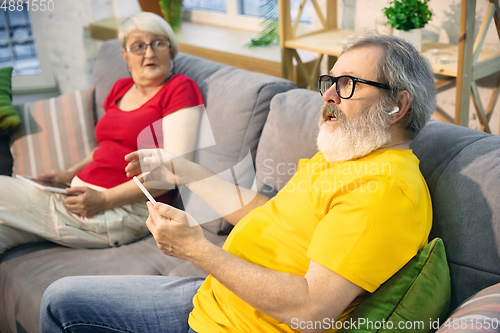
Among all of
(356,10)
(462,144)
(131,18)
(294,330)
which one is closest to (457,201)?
(462,144)

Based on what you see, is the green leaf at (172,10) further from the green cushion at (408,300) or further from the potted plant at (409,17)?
the green cushion at (408,300)

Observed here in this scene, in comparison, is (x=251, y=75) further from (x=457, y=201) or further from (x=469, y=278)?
(x=469, y=278)

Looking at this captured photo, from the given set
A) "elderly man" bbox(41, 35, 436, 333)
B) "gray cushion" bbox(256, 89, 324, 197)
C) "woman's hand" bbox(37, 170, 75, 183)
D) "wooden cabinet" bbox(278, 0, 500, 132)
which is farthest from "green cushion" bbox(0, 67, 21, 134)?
"wooden cabinet" bbox(278, 0, 500, 132)

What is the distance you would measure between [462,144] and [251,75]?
0.91 meters

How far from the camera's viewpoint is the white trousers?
1584 mm

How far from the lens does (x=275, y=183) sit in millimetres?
1438

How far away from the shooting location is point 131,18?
5.85 ft

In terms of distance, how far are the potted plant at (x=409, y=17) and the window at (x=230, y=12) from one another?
40.7 inches

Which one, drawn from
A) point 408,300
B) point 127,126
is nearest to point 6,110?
point 127,126

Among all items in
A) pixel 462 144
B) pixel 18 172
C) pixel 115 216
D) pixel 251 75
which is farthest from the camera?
pixel 18 172

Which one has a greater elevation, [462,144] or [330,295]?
[462,144]

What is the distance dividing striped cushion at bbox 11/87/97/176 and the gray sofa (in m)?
0.53

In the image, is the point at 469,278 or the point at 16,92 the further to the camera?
the point at 16,92

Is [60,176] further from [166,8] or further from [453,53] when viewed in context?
[453,53]
